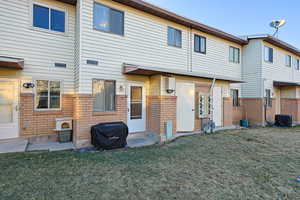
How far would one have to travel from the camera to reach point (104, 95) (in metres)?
6.40

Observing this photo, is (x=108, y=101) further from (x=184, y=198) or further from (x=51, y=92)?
(x=184, y=198)

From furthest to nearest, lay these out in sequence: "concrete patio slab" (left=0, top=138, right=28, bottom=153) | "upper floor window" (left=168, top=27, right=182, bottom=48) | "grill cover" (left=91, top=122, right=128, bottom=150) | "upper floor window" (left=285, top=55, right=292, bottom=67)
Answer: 1. "upper floor window" (left=285, top=55, right=292, bottom=67)
2. "upper floor window" (left=168, top=27, right=182, bottom=48)
3. "grill cover" (left=91, top=122, right=128, bottom=150)
4. "concrete patio slab" (left=0, top=138, right=28, bottom=153)

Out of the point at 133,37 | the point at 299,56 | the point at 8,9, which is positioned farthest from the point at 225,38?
the point at 8,9

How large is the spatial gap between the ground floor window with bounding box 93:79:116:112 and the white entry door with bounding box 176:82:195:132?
9.83 ft

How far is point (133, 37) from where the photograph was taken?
23.0ft

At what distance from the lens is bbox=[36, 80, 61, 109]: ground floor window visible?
6.08m

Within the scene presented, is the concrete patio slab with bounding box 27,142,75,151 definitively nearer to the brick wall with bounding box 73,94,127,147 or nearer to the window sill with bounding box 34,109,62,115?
the brick wall with bounding box 73,94,127,147

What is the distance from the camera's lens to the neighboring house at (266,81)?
10.9m

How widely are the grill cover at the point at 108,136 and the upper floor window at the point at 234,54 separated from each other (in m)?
9.04

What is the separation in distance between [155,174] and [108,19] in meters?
5.87

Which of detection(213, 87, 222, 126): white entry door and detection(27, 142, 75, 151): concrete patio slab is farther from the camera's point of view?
detection(213, 87, 222, 126): white entry door

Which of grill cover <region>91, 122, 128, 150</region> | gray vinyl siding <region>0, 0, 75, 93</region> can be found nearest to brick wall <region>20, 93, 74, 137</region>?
gray vinyl siding <region>0, 0, 75, 93</region>

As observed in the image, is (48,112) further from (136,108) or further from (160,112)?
(160,112)

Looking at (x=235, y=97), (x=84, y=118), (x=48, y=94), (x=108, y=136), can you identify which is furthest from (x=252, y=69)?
(x=48, y=94)
